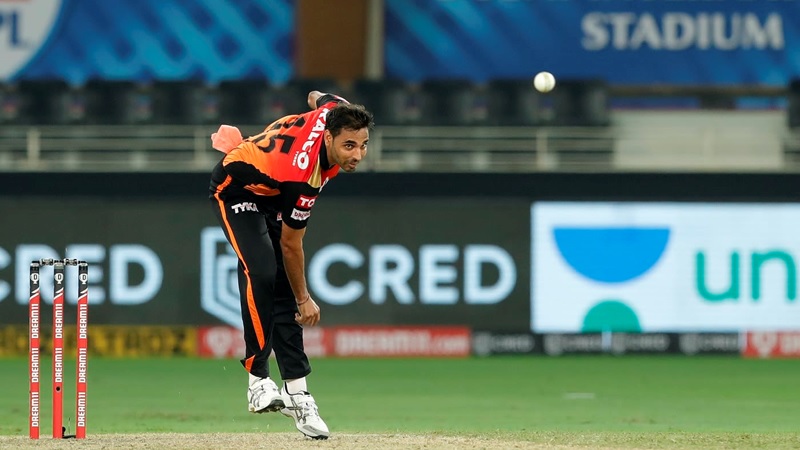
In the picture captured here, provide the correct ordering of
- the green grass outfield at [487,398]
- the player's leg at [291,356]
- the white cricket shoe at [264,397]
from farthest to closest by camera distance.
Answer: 1. the green grass outfield at [487,398]
2. the player's leg at [291,356]
3. the white cricket shoe at [264,397]

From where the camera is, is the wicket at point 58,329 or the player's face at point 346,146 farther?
the wicket at point 58,329

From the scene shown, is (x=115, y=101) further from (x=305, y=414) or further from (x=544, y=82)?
(x=305, y=414)

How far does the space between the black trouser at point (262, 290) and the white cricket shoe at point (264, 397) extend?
5cm

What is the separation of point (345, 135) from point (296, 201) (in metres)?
0.39

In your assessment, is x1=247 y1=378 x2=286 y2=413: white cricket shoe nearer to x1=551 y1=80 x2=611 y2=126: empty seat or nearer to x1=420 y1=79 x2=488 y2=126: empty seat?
x1=420 y1=79 x2=488 y2=126: empty seat

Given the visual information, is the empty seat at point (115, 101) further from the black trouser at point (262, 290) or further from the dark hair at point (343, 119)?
the dark hair at point (343, 119)

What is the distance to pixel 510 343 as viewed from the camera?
59.4ft

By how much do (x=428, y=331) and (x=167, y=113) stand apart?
459 cm

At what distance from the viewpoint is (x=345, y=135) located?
7.20m

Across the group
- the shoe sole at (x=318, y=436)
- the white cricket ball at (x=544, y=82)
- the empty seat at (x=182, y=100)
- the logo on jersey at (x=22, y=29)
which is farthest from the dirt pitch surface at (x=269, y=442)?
the logo on jersey at (x=22, y=29)

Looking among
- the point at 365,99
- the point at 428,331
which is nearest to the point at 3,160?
the point at 365,99

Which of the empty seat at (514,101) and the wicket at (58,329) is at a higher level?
the empty seat at (514,101)

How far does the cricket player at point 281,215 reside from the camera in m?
7.23

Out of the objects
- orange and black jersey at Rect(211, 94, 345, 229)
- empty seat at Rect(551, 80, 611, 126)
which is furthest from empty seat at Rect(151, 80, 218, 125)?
orange and black jersey at Rect(211, 94, 345, 229)
